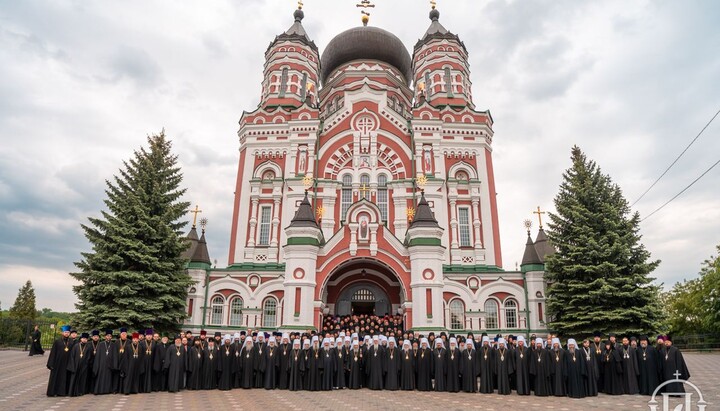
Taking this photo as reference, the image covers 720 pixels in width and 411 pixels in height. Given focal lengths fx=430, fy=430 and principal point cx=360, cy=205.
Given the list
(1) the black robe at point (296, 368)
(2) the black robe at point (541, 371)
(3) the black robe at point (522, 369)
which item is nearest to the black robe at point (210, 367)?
(1) the black robe at point (296, 368)

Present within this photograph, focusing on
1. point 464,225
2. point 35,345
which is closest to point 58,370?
point 35,345

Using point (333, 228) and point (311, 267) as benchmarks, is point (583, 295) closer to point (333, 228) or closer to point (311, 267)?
point (311, 267)

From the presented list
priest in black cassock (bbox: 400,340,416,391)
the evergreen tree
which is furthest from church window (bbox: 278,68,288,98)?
the evergreen tree

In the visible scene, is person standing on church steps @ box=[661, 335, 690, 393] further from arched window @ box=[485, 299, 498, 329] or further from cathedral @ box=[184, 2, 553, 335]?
arched window @ box=[485, 299, 498, 329]

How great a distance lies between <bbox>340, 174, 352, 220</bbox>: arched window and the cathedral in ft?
0.17

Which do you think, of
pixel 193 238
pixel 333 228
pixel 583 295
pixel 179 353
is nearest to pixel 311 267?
pixel 333 228

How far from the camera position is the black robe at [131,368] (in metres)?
9.68

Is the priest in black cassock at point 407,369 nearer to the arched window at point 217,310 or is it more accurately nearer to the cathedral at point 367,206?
the cathedral at point 367,206

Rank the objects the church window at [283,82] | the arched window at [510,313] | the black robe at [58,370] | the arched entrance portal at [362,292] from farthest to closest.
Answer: the church window at [283,82]
the arched entrance portal at [362,292]
the arched window at [510,313]
the black robe at [58,370]

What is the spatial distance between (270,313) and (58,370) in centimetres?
1027

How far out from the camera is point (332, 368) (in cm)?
1104

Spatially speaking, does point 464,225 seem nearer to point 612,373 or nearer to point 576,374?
point 612,373

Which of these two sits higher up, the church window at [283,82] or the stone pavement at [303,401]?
the church window at [283,82]

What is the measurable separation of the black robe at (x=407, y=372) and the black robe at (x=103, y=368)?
22.4 ft
